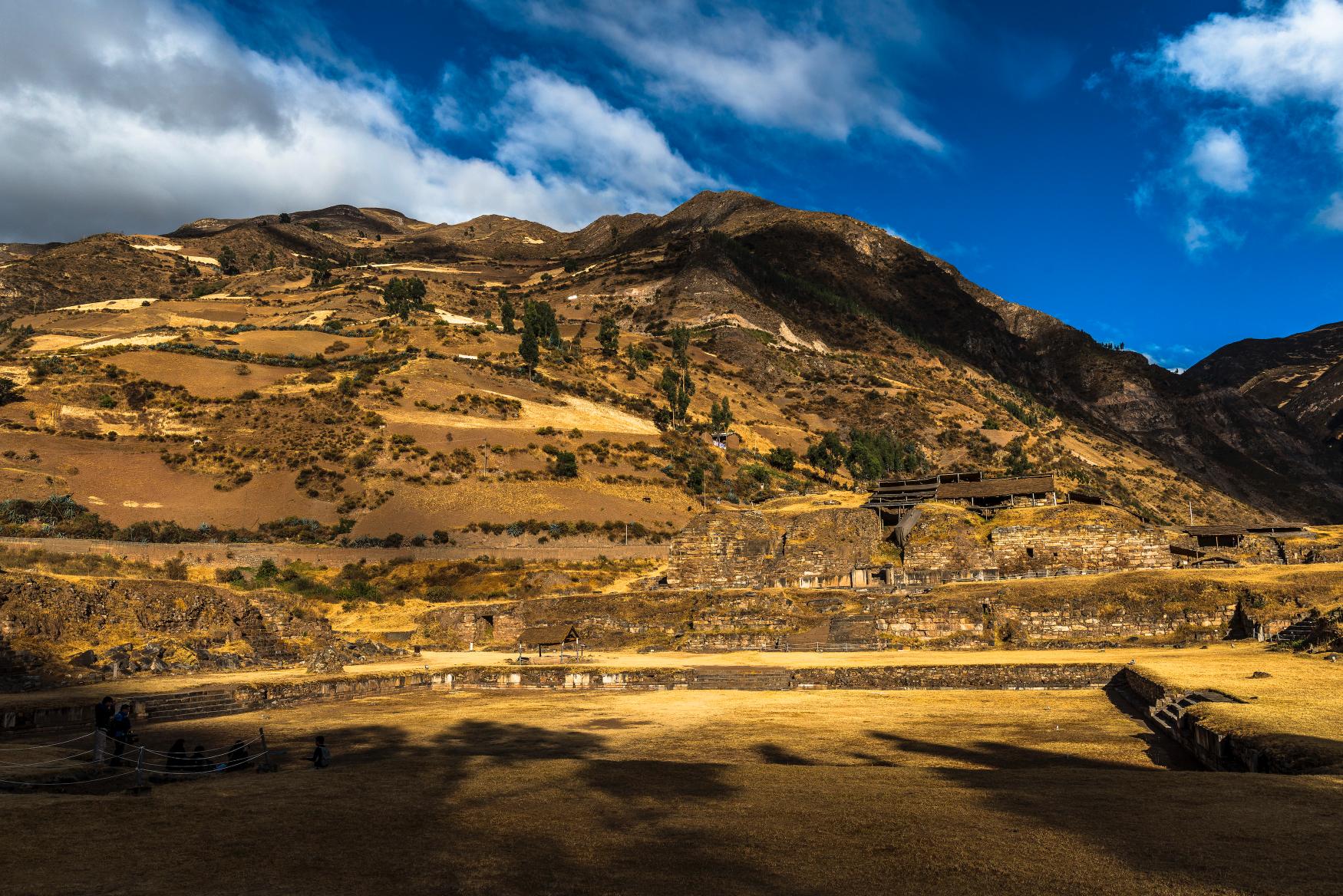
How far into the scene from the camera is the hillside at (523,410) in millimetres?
68875

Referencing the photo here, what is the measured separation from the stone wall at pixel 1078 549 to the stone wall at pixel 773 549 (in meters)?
6.94

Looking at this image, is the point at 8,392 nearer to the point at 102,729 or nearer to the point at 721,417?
the point at 721,417

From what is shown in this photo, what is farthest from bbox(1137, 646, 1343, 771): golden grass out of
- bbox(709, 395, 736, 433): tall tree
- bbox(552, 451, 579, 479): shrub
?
bbox(709, 395, 736, 433): tall tree

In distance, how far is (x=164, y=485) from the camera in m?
67.6

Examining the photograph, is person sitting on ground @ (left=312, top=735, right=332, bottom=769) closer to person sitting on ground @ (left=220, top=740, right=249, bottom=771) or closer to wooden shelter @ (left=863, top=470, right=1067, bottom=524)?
person sitting on ground @ (left=220, top=740, right=249, bottom=771)

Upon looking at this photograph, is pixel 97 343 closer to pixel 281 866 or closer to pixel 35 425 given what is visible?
pixel 35 425

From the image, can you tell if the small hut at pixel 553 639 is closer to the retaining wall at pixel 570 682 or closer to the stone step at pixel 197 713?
the retaining wall at pixel 570 682

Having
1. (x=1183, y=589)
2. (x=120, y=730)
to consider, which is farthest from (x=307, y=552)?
(x=1183, y=589)

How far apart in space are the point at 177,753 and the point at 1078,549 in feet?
125

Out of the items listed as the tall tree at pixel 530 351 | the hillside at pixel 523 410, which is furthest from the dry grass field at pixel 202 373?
the tall tree at pixel 530 351

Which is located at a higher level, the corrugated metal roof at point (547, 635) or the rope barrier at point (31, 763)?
the rope barrier at point (31, 763)

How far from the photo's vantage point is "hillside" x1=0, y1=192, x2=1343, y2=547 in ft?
226

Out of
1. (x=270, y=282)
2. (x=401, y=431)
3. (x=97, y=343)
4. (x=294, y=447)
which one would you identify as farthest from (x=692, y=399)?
(x=270, y=282)

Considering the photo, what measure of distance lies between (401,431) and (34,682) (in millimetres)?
56602
